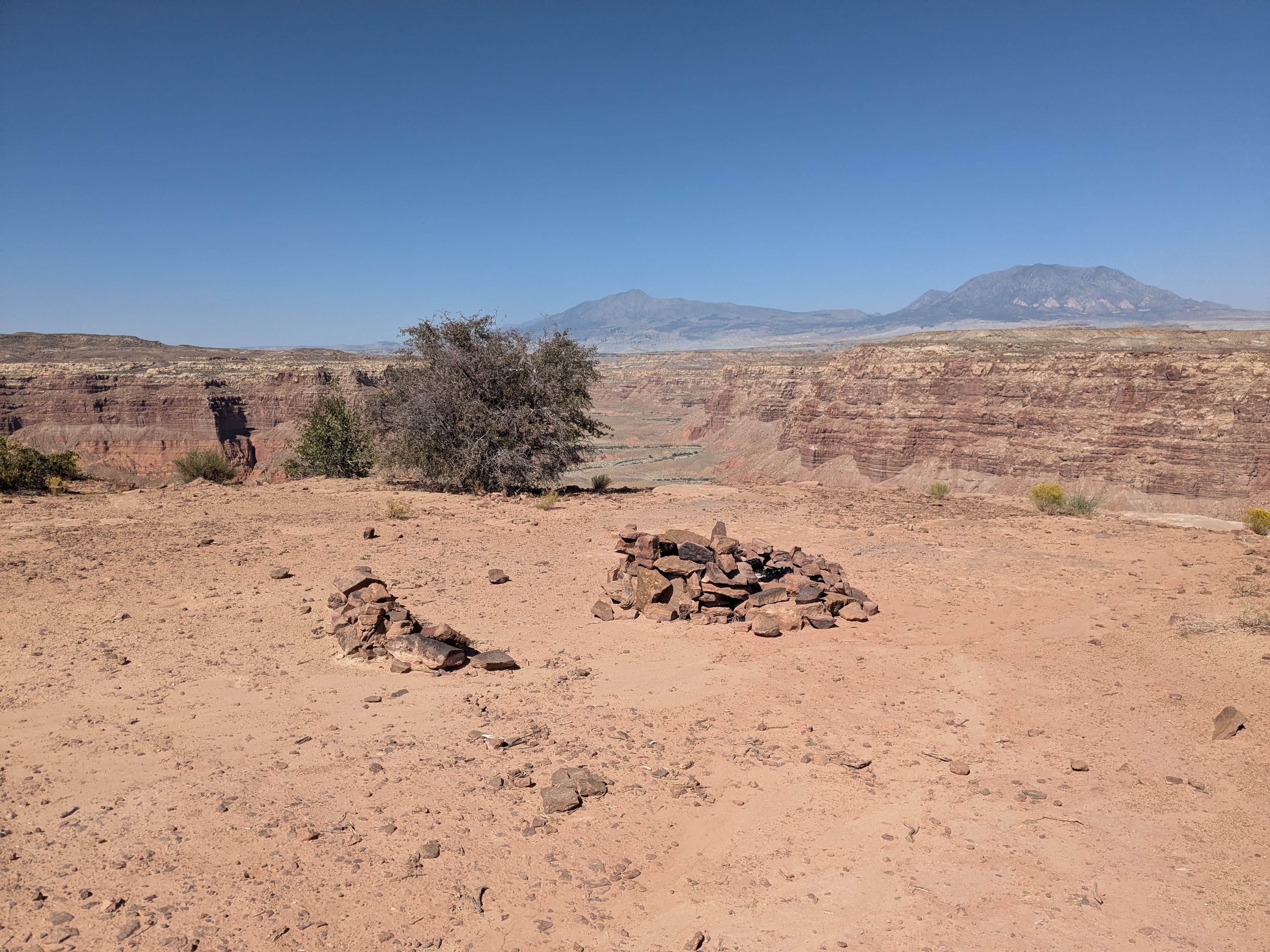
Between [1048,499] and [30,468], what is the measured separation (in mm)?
25092

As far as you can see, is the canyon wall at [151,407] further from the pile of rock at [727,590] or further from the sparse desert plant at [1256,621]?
the sparse desert plant at [1256,621]

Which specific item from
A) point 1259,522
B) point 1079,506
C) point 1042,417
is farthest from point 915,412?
point 1259,522

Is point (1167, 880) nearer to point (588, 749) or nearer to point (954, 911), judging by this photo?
point (954, 911)

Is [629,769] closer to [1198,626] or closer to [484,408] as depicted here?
[1198,626]

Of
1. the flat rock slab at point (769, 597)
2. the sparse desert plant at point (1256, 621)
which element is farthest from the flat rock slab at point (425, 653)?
the sparse desert plant at point (1256, 621)

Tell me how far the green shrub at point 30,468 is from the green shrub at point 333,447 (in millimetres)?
6899

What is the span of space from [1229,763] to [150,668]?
10.2 m

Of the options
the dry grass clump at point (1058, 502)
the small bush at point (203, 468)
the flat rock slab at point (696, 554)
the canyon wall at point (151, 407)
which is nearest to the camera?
the flat rock slab at point (696, 554)

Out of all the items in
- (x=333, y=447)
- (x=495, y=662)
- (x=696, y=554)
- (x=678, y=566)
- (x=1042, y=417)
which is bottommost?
(x=1042, y=417)

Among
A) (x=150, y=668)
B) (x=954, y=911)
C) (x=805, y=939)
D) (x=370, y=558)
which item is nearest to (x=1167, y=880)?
(x=954, y=911)

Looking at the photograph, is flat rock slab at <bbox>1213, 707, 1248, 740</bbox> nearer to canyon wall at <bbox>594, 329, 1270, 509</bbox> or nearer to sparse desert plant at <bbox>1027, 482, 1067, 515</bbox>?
sparse desert plant at <bbox>1027, 482, 1067, 515</bbox>

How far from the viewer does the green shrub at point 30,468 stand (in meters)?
17.0

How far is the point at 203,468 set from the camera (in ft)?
86.5

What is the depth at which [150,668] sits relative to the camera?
7.68 meters
